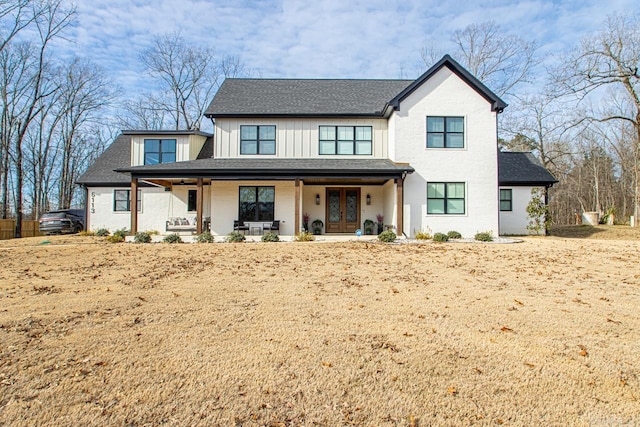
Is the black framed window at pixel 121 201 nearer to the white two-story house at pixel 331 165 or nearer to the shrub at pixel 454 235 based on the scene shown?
the white two-story house at pixel 331 165

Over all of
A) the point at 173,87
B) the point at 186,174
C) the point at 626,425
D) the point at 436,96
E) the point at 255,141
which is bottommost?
the point at 626,425

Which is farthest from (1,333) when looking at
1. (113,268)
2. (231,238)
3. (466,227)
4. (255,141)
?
(466,227)

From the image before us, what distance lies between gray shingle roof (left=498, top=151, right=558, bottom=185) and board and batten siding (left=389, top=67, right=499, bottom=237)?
3.14 meters

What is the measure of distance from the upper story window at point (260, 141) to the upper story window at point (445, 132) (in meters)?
7.45

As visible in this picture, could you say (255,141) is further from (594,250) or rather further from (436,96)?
(594,250)

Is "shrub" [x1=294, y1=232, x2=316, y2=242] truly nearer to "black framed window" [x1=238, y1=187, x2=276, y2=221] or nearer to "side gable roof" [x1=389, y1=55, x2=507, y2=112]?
"black framed window" [x1=238, y1=187, x2=276, y2=221]

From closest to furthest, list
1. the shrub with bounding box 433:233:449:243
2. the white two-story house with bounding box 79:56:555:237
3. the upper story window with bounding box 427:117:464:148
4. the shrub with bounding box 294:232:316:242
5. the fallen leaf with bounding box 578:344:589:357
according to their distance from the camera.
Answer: the fallen leaf with bounding box 578:344:589:357 < the shrub with bounding box 294:232:316:242 < the shrub with bounding box 433:233:449:243 < the white two-story house with bounding box 79:56:555:237 < the upper story window with bounding box 427:117:464:148

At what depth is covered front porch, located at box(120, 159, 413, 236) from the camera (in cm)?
1549

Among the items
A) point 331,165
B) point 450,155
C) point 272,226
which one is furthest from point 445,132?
point 272,226

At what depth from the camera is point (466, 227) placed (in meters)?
16.2

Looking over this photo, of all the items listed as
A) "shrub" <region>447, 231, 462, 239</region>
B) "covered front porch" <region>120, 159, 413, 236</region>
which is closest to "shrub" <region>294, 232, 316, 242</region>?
"covered front porch" <region>120, 159, 413, 236</region>

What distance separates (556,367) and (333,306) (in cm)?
291

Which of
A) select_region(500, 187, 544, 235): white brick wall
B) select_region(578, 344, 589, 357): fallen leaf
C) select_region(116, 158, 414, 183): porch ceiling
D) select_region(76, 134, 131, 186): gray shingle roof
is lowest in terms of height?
select_region(578, 344, 589, 357): fallen leaf

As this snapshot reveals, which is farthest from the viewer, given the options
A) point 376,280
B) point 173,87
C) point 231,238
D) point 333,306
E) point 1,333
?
point 173,87
